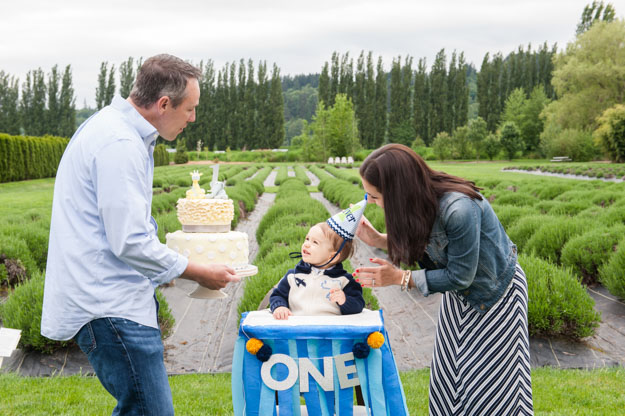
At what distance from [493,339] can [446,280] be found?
42cm

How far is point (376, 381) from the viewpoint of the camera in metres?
2.32

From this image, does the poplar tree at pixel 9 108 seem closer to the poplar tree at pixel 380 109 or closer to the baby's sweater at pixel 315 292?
the poplar tree at pixel 380 109

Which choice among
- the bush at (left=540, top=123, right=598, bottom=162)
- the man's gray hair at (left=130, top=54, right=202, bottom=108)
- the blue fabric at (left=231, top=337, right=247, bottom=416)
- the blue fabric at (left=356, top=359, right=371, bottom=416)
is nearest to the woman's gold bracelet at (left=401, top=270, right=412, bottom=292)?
the blue fabric at (left=356, top=359, right=371, bottom=416)

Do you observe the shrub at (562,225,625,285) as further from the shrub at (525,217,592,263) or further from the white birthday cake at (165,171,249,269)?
the white birthday cake at (165,171,249,269)

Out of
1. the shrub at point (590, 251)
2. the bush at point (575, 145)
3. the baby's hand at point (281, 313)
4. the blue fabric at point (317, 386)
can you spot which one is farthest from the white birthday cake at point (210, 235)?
the bush at point (575, 145)

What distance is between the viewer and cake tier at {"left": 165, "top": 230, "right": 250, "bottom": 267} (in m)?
3.59

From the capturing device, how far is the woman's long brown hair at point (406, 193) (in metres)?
2.17

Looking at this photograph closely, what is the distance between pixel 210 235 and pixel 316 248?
1.21 metres

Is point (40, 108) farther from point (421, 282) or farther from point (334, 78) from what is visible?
point (421, 282)

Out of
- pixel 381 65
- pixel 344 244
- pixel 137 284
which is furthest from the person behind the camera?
pixel 381 65

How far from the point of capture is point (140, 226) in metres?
1.75

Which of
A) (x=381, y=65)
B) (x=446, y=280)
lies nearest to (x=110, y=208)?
(x=446, y=280)

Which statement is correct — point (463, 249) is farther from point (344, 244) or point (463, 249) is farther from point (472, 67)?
point (472, 67)

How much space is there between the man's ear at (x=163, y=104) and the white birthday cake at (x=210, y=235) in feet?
5.77
